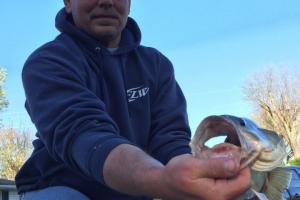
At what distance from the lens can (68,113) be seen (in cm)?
267

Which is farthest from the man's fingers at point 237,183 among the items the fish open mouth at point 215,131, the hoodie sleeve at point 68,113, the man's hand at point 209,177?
the hoodie sleeve at point 68,113

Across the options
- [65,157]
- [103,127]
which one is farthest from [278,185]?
[65,157]

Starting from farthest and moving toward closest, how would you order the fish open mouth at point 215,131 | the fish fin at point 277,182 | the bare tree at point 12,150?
the bare tree at point 12,150, the fish fin at point 277,182, the fish open mouth at point 215,131

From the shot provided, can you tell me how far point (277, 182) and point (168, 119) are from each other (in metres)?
1.53

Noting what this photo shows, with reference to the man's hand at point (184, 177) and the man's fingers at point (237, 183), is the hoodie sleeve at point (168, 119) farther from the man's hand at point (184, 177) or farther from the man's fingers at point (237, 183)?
the man's fingers at point (237, 183)

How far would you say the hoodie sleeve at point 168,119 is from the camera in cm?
361

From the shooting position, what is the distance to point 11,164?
173ft

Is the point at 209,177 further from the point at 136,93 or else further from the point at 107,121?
the point at 136,93

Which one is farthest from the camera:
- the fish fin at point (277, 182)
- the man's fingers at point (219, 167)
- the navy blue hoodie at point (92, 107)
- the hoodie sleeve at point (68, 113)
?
the navy blue hoodie at point (92, 107)

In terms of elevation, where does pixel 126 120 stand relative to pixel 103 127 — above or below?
below

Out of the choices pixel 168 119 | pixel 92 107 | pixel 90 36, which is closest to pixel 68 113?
pixel 92 107

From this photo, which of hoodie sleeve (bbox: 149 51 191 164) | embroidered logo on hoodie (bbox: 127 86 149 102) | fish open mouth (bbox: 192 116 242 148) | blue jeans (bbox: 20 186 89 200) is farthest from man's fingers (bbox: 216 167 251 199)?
embroidered logo on hoodie (bbox: 127 86 149 102)

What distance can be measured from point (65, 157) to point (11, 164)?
51.6 meters

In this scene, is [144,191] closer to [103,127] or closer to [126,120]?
[103,127]
